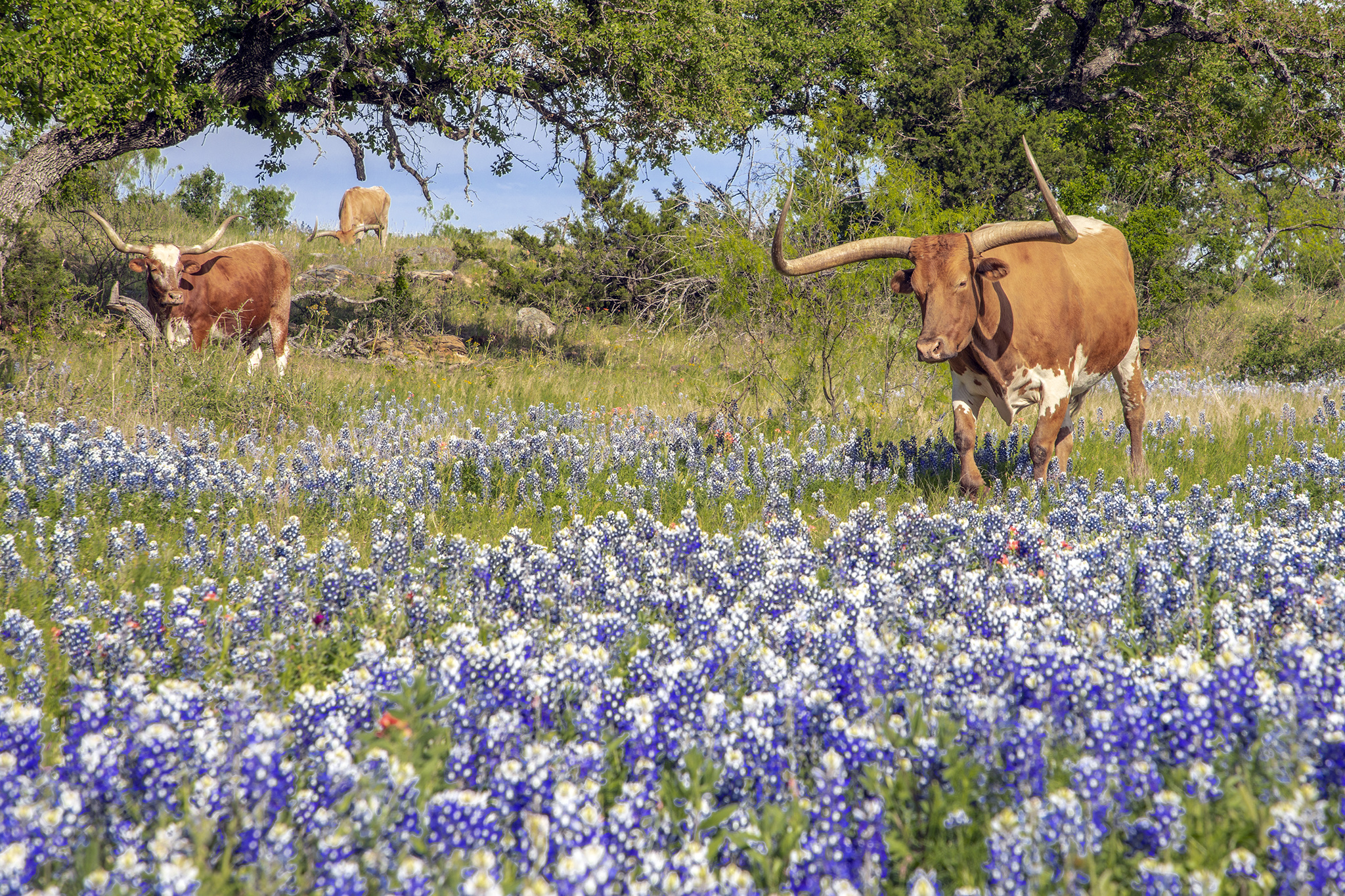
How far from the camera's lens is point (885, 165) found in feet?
36.3

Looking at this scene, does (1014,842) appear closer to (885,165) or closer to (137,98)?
(885,165)

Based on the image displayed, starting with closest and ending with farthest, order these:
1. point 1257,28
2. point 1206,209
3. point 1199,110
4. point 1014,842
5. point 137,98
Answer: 1. point 1014,842
2. point 137,98
3. point 1257,28
4. point 1199,110
5. point 1206,209

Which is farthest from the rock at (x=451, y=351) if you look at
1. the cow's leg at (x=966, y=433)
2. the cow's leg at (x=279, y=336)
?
the cow's leg at (x=966, y=433)

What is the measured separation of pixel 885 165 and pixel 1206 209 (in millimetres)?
22921

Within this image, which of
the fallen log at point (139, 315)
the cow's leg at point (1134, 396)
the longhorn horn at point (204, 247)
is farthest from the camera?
the longhorn horn at point (204, 247)

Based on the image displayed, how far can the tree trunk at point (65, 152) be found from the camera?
41.8 feet

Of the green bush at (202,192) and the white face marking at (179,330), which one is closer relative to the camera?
the white face marking at (179,330)

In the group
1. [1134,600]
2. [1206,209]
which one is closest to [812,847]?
[1134,600]

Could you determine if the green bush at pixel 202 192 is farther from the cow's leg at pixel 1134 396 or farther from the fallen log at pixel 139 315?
the cow's leg at pixel 1134 396

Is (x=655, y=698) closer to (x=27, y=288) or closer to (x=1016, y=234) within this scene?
(x=1016, y=234)

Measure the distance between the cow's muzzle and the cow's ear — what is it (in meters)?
0.79

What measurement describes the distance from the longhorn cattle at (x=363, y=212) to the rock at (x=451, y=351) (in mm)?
11945

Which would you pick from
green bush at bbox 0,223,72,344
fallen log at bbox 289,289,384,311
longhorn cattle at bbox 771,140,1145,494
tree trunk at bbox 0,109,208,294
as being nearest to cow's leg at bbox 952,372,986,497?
longhorn cattle at bbox 771,140,1145,494

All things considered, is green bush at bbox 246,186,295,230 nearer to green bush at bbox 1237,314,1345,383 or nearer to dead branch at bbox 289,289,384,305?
dead branch at bbox 289,289,384,305
